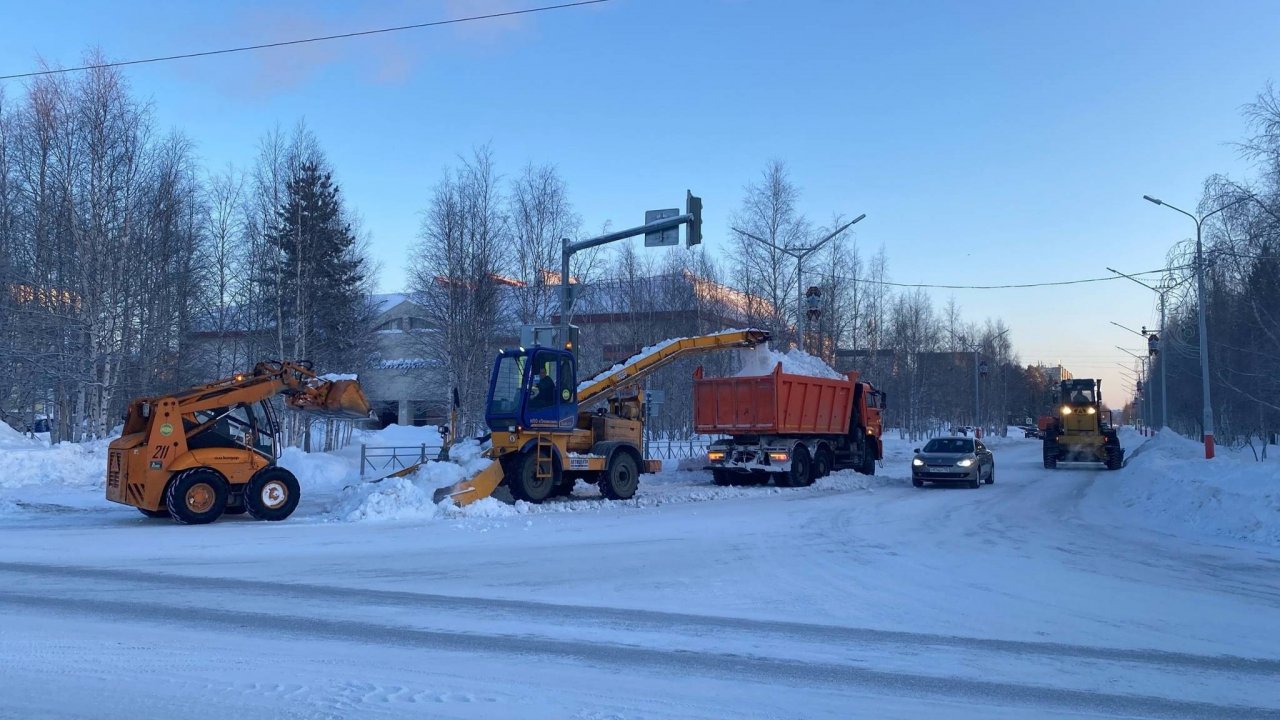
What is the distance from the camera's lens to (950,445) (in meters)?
26.8

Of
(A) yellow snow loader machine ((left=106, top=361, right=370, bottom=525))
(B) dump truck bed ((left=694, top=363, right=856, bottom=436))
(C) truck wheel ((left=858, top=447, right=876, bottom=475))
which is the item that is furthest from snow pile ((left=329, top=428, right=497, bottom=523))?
(C) truck wheel ((left=858, top=447, right=876, bottom=475))

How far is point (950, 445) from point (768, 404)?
255 inches

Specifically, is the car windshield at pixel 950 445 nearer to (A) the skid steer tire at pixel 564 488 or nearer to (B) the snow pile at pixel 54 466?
(A) the skid steer tire at pixel 564 488

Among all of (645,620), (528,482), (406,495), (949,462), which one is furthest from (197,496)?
(949,462)

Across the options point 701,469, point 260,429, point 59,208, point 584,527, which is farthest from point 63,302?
point 584,527

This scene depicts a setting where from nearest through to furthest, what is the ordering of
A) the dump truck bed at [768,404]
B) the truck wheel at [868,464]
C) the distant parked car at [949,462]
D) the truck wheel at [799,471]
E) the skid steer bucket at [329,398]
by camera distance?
the skid steer bucket at [329,398] → the dump truck bed at [768,404] → the truck wheel at [799,471] → the distant parked car at [949,462] → the truck wheel at [868,464]

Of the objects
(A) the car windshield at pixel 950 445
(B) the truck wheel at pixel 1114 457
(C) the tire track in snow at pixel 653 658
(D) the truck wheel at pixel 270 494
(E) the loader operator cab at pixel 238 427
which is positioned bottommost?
(B) the truck wheel at pixel 1114 457

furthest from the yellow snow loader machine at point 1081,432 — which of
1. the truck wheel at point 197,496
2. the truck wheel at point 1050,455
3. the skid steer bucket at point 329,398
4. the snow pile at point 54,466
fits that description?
the snow pile at point 54,466

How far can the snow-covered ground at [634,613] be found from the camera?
6066 mm

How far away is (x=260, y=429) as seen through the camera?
55.9ft

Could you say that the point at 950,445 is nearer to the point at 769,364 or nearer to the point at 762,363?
the point at 769,364

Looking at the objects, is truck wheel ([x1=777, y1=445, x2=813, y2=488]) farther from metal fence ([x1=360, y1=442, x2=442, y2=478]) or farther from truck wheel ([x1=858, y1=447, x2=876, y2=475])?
metal fence ([x1=360, y1=442, x2=442, y2=478])

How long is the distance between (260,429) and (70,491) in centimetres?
776

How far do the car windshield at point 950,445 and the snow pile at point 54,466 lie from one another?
22.3 m
